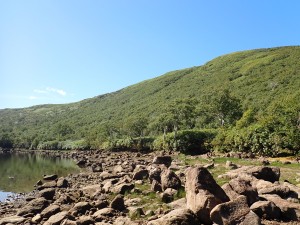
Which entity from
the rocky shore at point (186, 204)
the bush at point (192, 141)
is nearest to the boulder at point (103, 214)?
the rocky shore at point (186, 204)

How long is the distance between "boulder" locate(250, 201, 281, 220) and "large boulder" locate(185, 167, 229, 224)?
1.47 m

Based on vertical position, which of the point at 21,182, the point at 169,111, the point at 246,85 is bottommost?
the point at 21,182

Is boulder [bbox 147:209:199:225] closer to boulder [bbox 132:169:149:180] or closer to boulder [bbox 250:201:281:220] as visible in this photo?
boulder [bbox 250:201:281:220]

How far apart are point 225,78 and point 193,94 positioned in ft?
63.4

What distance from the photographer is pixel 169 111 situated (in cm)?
9206

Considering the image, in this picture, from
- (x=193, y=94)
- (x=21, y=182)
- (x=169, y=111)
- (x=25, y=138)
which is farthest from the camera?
(x=25, y=138)

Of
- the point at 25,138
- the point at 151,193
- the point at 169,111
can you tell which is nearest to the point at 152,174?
the point at 151,193

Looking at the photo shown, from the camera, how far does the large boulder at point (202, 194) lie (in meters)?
15.2

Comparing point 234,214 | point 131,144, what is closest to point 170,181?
point 234,214

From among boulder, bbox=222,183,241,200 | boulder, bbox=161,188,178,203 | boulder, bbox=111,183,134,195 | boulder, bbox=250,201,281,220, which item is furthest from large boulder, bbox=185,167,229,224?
boulder, bbox=111,183,134,195

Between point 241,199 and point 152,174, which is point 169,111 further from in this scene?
point 241,199

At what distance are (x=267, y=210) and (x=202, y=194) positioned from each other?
3101 mm

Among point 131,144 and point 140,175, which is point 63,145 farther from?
point 140,175

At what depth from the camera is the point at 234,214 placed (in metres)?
13.8
